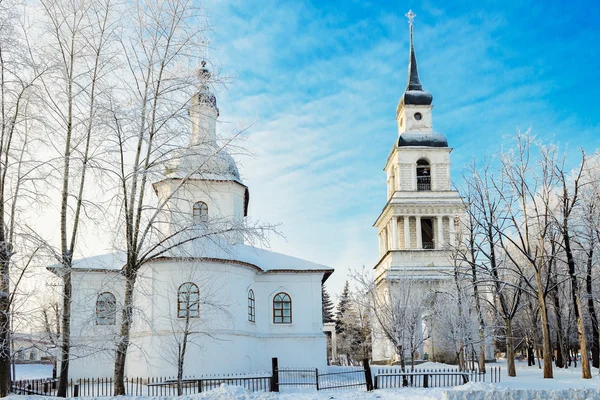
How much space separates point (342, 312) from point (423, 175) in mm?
27087

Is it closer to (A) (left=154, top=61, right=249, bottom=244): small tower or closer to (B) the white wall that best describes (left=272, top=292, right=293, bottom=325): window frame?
(B) the white wall

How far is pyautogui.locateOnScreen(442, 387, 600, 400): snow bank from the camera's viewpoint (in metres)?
12.4

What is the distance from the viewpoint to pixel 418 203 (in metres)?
42.9

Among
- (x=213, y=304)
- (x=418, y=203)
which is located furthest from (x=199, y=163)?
(x=418, y=203)

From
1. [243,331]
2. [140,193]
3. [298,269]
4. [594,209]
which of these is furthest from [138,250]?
[594,209]

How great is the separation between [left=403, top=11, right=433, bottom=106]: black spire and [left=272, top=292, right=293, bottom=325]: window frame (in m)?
22.7

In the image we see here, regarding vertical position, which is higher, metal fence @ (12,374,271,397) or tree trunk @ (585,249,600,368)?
tree trunk @ (585,249,600,368)

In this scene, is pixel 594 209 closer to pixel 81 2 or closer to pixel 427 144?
pixel 427 144

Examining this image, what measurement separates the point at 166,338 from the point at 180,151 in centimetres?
1186

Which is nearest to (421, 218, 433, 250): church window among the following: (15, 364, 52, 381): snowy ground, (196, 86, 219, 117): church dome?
(15, 364, 52, 381): snowy ground

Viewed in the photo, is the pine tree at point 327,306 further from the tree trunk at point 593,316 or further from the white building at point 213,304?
the tree trunk at point 593,316

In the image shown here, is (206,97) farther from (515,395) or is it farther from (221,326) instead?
(221,326)

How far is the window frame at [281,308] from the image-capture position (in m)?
28.1

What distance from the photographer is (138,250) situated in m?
14.1
